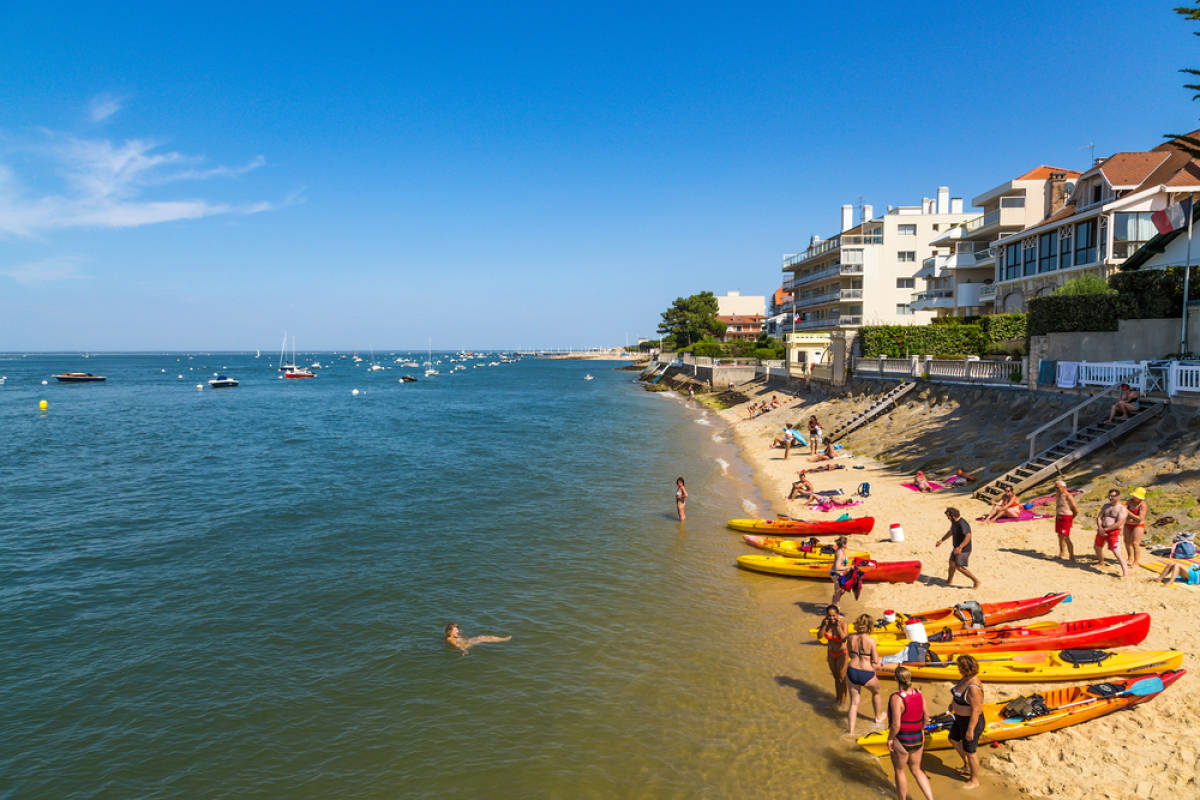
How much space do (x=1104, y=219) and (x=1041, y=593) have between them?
2622cm

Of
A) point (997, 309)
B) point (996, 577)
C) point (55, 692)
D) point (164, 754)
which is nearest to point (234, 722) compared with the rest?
point (164, 754)

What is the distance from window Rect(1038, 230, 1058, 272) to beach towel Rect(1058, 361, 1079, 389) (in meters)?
15.9

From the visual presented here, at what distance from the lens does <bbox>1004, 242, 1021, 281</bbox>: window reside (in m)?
38.5

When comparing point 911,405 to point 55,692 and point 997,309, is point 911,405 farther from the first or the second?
point 55,692

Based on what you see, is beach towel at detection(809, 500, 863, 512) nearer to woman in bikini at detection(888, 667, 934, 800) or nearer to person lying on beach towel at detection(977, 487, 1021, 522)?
person lying on beach towel at detection(977, 487, 1021, 522)

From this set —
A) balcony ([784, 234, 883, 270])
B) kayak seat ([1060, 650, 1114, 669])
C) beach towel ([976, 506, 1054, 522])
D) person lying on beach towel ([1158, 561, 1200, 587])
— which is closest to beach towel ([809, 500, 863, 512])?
beach towel ([976, 506, 1054, 522])

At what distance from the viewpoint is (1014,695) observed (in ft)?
34.8

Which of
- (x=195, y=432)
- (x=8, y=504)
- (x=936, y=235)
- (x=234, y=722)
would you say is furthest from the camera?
(x=936, y=235)

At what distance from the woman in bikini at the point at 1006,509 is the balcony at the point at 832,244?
4819cm

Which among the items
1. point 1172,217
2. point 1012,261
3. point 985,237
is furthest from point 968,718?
point 985,237

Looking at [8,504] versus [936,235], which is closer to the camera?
[8,504]

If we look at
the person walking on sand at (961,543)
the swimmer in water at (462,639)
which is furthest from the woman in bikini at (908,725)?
the swimmer in water at (462,639)

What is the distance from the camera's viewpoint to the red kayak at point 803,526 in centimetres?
2003

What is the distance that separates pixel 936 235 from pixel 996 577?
2161 inches
